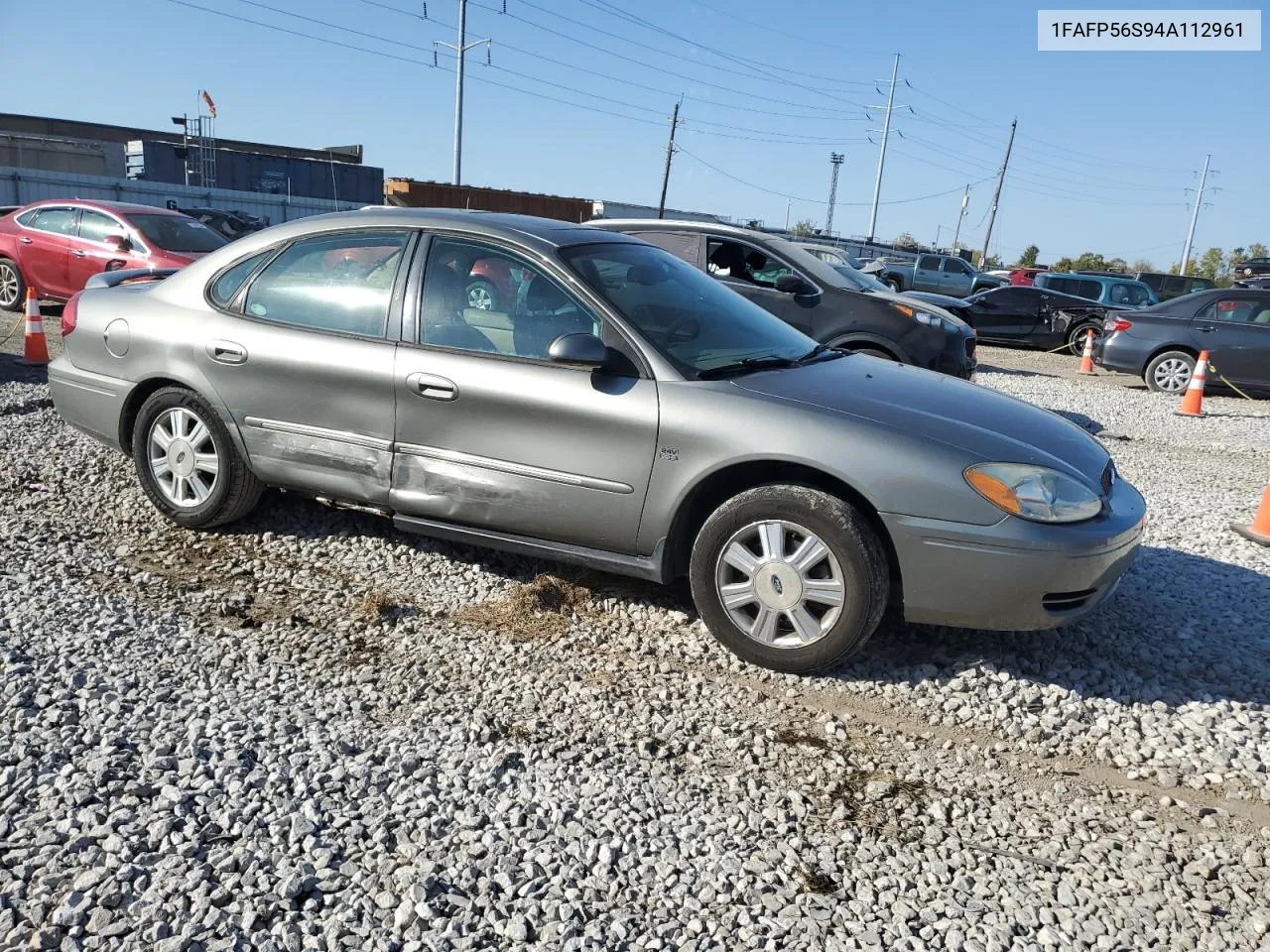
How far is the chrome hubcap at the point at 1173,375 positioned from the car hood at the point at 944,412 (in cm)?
1065

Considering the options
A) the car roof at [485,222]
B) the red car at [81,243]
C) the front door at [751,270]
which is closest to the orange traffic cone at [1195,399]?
the front door at [751,270]

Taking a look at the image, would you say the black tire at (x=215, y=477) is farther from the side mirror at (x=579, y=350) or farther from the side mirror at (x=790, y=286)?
the side mirror at (x=790, y=286)

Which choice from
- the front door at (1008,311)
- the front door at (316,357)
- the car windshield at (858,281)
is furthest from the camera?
the front door at (1008,311)

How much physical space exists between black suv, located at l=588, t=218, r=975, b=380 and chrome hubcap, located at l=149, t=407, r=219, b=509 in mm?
5399

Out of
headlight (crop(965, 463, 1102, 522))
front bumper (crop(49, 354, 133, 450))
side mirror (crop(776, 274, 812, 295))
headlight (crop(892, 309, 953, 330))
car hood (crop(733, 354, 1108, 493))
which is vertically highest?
side mirror (crop(776, 274, 812, 295))

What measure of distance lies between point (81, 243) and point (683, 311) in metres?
→ 10.5

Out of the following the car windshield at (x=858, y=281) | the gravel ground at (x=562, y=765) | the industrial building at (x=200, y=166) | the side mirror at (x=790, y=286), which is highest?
the industrial building at (x=200, y=166)

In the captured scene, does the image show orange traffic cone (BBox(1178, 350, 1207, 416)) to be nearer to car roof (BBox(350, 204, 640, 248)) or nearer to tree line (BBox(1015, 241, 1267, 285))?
car roof (BBox(350, 204, 640, 248))

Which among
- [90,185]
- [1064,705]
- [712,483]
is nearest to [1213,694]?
[1064,705]

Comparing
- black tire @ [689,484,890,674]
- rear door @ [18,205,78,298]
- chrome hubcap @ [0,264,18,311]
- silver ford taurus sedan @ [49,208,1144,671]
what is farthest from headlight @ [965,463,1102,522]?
chrome hubcap @ [0,264,18,311]

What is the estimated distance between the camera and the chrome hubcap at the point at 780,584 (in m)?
3.66

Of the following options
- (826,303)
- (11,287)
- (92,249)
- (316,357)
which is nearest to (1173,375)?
(826,303)

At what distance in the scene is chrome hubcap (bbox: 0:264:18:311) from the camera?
1270cm

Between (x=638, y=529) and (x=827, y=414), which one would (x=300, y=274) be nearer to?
(x=638, y=529)
